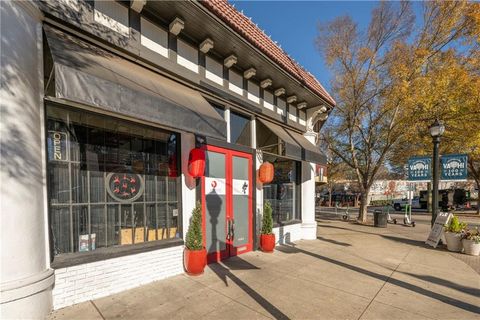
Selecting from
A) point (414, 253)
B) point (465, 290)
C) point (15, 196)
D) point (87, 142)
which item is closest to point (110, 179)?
point (87, 142)

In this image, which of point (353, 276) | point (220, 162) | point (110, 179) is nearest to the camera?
point (110, 179)

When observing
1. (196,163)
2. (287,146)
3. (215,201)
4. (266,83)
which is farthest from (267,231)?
(266,83)

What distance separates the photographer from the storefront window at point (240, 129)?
276 inches

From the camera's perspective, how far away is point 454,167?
971 cm

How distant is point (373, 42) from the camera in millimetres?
13258

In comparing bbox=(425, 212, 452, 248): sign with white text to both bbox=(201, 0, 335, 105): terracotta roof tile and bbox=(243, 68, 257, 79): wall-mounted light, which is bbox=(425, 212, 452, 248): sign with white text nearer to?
bbox=(201, 0, 335, 105): terracotta roof tile

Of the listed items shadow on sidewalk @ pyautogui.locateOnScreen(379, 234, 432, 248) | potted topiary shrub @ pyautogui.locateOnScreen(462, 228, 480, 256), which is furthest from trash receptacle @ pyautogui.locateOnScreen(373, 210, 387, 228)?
potted topiary shrub @ pyautogui.locateOnScreen(462, 228, 480, 256)

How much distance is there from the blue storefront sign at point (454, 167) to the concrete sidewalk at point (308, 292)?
3.91 meters

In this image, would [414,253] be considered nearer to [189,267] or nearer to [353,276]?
[353,276]

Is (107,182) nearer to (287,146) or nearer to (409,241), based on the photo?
(287,146)

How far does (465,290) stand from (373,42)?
12.3 m

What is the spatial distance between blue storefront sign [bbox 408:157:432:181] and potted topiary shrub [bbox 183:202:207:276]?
9325 mm

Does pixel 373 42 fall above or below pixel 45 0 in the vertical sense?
above

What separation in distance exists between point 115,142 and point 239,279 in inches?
140
